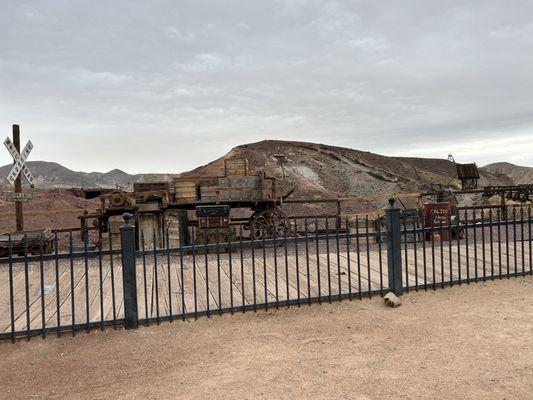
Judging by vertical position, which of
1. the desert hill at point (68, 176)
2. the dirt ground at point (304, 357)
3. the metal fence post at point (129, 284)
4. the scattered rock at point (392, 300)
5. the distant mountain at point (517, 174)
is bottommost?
the dirt ground at point (304, 357)

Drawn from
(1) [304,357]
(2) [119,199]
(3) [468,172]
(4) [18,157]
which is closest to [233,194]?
(2) [119,199]

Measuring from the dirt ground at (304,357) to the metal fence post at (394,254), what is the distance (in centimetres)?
49

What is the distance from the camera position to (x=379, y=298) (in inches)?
247

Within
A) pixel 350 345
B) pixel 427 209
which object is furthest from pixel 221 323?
pixel 427 209

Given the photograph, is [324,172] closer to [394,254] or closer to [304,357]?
[394,254]

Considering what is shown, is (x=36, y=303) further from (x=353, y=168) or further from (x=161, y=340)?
(x=353, y=168)

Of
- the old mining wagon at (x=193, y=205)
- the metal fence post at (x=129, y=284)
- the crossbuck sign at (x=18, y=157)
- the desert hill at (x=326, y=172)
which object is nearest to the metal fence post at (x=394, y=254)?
the metal fence post at (x=129, y=284)

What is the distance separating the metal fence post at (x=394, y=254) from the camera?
6344 millimetres

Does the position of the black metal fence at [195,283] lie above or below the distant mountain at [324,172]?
below

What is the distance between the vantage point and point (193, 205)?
1348cm

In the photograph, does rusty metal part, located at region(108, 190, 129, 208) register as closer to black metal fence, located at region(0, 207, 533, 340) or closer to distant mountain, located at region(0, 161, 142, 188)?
black metal fence, located at region(0, 207, 533, 340)

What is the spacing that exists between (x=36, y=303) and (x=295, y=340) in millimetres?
4387

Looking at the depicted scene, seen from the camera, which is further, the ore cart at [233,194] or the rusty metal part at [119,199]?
the ore cart at [233,194]

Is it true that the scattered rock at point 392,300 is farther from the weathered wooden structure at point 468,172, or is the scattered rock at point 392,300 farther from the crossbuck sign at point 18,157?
the weathered wooden structure at point 468,172
